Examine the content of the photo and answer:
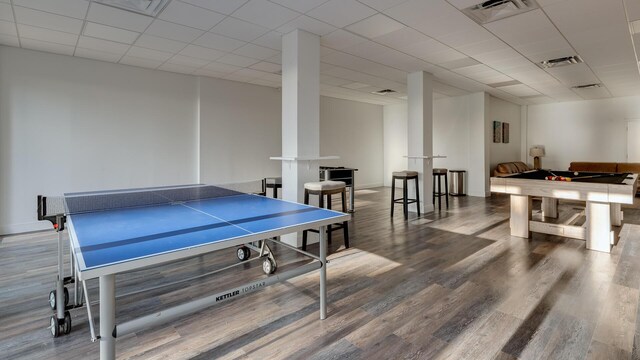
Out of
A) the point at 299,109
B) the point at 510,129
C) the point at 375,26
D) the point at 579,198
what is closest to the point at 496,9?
the point at 375,26

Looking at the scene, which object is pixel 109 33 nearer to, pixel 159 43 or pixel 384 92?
pixel 159 43

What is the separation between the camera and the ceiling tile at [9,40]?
4.19 meters

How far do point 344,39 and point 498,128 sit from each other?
22.2 ft

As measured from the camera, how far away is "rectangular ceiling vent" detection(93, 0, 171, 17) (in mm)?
3238

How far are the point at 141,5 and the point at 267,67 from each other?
8.24ft

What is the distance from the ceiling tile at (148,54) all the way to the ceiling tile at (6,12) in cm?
129

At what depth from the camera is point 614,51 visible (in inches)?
189

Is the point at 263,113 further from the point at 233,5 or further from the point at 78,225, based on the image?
the point at 78,225

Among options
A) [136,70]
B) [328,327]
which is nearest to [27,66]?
[136,70]

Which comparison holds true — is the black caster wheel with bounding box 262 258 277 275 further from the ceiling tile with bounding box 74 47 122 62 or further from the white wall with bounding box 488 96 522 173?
the white wall with bounding box 488 96 522 173

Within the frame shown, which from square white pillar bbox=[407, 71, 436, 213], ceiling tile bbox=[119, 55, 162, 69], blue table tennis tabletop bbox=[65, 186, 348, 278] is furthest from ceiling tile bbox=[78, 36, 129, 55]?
square white pillar bbox=[407, 71, 436, 213]

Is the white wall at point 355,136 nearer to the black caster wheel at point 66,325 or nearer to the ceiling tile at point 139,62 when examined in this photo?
the ceiling tile at point 139,62

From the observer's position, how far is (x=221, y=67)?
18.7 feet

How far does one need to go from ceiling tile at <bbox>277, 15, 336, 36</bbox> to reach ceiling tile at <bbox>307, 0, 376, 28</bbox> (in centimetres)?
10
